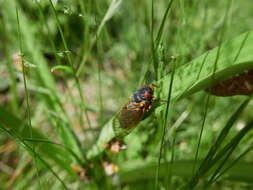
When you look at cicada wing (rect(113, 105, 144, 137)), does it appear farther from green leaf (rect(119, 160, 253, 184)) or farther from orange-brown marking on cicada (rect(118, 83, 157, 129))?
green leaf (rect(119, 160, 253, 184))

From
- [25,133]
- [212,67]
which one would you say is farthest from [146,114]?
[25,133]

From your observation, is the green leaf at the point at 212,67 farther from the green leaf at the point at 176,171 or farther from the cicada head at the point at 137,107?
the green leaf at the point at 176,171

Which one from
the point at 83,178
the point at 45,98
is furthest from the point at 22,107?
the point at 83,178

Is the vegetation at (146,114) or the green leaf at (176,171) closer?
the vegetation at (146,114)

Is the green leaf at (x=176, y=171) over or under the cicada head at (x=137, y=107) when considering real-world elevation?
under

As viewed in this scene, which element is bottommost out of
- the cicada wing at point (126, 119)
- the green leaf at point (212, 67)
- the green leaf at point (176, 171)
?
the green leaf at point (176, 171)

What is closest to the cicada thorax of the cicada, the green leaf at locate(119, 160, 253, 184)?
the cicada

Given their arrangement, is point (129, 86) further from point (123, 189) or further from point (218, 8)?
point (218, 8)

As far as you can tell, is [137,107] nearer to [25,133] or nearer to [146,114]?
[146,114]

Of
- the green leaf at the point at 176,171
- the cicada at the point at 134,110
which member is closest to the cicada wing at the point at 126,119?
the cicada at the point at 134,110
